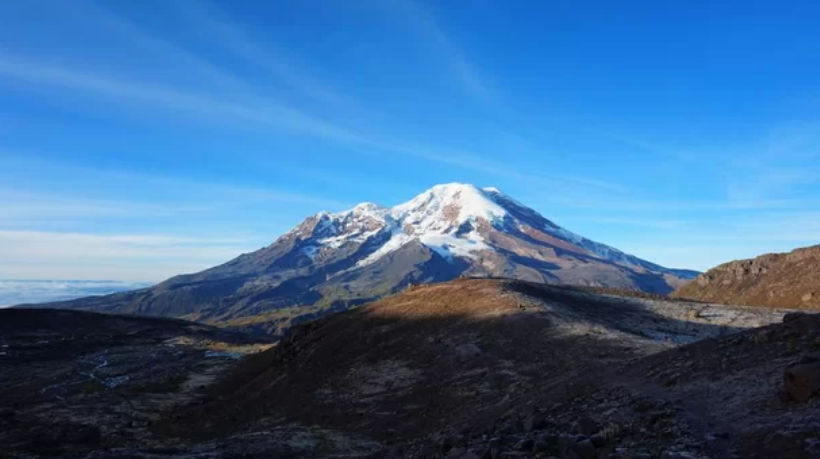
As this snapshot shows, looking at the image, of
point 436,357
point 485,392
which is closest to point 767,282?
point 436,357

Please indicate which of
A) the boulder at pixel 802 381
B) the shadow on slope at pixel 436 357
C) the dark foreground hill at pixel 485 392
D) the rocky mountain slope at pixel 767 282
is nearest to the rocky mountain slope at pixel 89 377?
the dark foreground hill at pixel 485 392

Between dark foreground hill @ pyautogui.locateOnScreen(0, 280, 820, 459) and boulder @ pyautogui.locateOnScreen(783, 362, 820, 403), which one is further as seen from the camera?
dark foreground hill @ pyautogui.locateOnScreen(0, 280, 820, 459)

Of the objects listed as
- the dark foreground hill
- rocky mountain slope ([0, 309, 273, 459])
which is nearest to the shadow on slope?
the dark foreground hill

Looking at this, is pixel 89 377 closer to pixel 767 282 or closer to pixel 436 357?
pixel 436 357

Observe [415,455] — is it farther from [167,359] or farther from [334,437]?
[167,359]

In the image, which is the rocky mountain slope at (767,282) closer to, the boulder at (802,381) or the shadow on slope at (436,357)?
the shadow on slope at (436,357)

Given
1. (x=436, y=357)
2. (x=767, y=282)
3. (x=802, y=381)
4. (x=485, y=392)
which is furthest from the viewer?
(x=767, y=282)

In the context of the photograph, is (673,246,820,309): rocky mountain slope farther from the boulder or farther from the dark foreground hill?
the boulder
